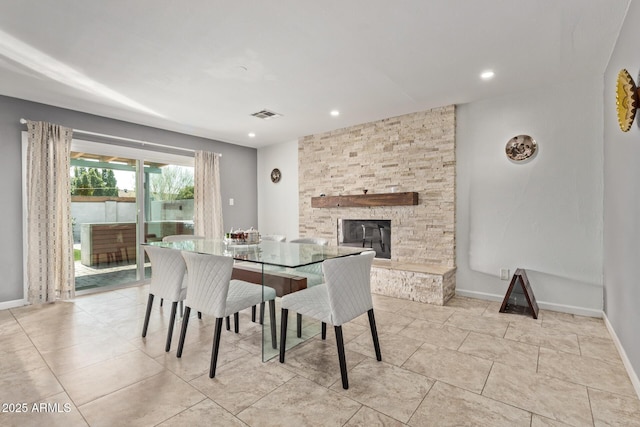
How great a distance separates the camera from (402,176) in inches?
171

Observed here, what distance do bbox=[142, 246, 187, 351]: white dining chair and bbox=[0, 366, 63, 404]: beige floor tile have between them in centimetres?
69

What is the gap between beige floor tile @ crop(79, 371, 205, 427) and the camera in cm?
A: 165

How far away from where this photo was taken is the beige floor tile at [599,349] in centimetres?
231

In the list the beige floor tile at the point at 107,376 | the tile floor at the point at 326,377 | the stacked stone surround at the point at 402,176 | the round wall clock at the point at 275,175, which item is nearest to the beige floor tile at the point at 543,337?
the tile floor at the point at 326,377

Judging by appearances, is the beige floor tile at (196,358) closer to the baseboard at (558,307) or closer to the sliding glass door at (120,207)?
the sliding glass door at (120,207)

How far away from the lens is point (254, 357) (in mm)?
2352

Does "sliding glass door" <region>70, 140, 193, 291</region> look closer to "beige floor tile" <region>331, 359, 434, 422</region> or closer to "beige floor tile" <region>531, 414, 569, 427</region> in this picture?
"beige floor tile" <region>331, 359, 434, 422</region>

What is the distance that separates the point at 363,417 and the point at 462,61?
284 centimetres

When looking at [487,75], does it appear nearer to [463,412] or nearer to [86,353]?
[463,412]

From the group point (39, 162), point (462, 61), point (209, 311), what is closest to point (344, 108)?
point (462, 61)

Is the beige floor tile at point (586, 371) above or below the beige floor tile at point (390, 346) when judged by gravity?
below

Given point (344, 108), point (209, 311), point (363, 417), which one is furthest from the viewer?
point (344, 108)

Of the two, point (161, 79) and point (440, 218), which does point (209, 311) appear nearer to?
point (161, 79)

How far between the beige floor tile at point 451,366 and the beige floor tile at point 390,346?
0.06m
